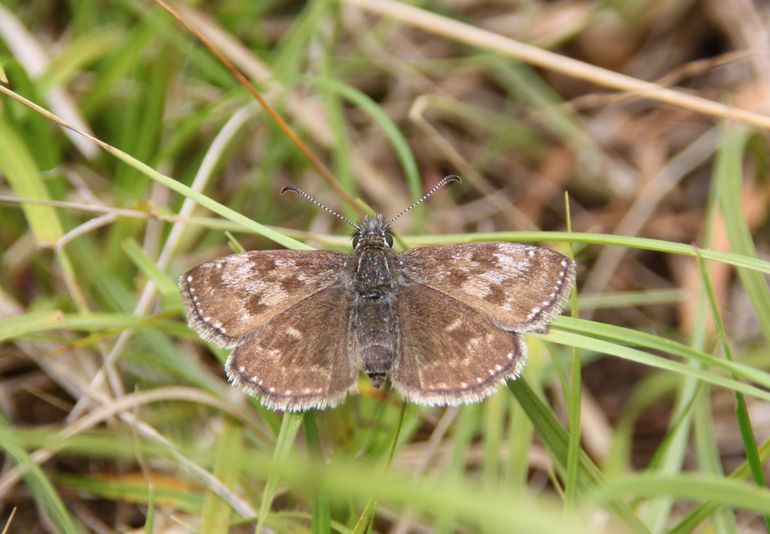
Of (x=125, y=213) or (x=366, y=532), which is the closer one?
(x=366, y=532)

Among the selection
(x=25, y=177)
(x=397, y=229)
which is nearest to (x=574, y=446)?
(x=397, y=229)

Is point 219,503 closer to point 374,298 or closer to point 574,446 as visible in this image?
point 374,298

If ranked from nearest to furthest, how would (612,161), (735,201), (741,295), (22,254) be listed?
(735,201) < (22,254) < (741,295) < (612,161)

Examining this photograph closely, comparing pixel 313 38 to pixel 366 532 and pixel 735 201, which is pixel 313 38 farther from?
pixel 366 532

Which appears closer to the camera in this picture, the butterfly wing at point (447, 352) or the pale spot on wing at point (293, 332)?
the butterfly wing at point (447, 352)

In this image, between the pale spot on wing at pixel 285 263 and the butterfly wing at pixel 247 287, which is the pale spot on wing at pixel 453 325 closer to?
the butterfly wing at pixel 247 287

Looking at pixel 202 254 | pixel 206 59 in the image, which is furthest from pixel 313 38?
pixel 202 254

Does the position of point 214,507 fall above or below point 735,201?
below

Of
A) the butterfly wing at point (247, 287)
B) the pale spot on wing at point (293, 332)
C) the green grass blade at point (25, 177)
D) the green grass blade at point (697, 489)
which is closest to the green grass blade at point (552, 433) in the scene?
the green grass blade at point (697, 489)

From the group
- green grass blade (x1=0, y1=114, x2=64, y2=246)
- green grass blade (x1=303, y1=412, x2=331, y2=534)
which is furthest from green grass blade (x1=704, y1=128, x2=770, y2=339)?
green grass blade (x1=0, y1=114, x2=64, y2=246)
